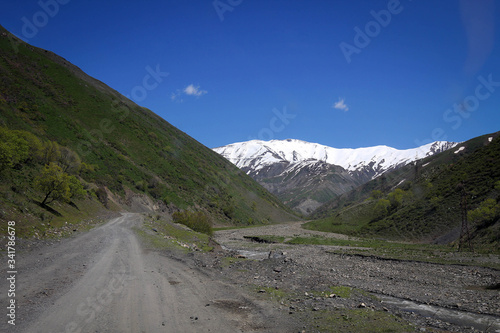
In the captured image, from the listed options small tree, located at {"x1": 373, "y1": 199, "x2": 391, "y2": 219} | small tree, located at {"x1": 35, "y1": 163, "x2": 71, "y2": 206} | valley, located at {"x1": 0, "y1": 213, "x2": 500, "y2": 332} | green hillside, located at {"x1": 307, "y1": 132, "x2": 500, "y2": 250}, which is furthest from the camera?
small tree, located at {"x1": 373, "y1": 199, "x2": 391, "y2": 219}

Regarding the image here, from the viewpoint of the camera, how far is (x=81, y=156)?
65688 mm

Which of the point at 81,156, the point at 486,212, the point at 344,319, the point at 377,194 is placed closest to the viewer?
the point at 344,319

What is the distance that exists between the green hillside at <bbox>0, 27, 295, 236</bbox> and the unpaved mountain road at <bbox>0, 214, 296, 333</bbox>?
31.4ft

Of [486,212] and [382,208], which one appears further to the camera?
[382,208]

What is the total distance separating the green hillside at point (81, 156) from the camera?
30266 millimetres

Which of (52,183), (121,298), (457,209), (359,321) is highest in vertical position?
(457,209)

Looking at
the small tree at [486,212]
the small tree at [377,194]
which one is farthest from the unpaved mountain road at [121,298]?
the small tree at [377,194]

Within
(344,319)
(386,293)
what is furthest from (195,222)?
(344,319)

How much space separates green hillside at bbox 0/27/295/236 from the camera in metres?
30.3

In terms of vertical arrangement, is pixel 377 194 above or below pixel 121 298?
above

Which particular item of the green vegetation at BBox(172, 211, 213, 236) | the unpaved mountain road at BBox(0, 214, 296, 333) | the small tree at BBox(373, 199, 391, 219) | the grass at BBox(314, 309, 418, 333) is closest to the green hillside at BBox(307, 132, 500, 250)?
the small tree at BBox(373, 199, 391, 219)

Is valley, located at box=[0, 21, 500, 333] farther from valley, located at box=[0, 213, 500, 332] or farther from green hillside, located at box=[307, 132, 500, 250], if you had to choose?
green hillside, located at box=[307, 132, 500, 250]

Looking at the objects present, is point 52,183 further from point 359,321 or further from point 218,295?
point 359,321

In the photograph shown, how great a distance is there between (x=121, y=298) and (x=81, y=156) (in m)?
65.1
